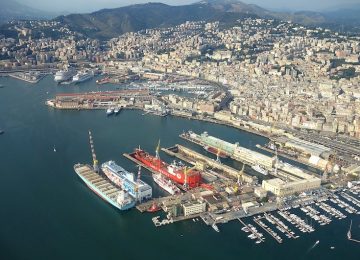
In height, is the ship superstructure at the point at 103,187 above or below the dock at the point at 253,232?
above

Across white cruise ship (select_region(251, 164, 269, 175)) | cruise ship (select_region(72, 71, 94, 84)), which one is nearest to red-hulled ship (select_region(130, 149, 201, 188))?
white cruise ship (select_region(251, 164, 269, 175))

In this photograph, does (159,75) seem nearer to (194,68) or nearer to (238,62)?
(194,68)

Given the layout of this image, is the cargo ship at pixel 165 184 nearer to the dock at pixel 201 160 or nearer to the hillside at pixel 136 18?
the dock at pixel 201 160

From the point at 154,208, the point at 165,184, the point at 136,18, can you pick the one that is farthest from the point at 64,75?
the point at 136,18

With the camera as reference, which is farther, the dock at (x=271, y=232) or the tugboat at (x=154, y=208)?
the tugboat at (x=154, y=208)

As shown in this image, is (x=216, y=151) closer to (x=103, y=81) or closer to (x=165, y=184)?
(x=165, y=184)

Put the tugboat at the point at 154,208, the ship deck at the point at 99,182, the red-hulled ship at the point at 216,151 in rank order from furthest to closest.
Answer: the red-hulled ship at the point at 216,151 → the ship deck at the point at 99,182 → the tugboat at the point at 154,208

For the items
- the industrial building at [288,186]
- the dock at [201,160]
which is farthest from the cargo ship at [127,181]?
the industrial building at [288,186]

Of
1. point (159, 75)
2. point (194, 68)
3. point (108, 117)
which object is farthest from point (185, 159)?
point (194, 68)
